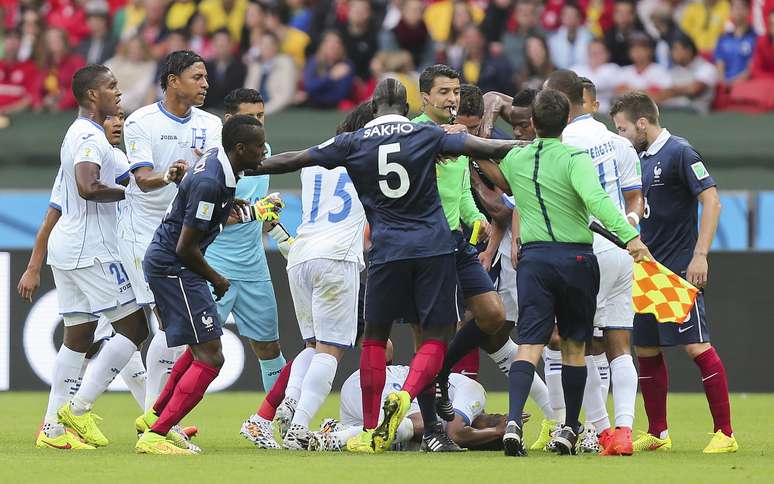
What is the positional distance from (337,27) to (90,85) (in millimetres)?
8391

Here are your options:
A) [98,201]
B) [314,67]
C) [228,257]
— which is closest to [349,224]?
[228,257]

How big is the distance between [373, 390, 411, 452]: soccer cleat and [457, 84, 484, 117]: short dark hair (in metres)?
2.31

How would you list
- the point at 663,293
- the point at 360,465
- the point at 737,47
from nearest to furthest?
the point at 360,465
the point at 663,293
the point at 737,47

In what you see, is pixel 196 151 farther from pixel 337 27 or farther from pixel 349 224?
pixel 337 27

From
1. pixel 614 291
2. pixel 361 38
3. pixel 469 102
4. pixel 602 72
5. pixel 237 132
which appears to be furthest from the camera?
pixel 361 38

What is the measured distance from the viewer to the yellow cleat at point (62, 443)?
897cm

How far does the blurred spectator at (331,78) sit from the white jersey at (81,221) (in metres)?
7.84

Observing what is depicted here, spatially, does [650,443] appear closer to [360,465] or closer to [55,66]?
[360,465]

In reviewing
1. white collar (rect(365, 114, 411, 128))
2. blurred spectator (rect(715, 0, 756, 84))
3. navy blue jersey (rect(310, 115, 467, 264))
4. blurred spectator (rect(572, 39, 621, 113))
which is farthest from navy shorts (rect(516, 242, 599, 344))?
blurred spectator (rect(715, 0, 756, 84))

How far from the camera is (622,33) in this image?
16.7 metres

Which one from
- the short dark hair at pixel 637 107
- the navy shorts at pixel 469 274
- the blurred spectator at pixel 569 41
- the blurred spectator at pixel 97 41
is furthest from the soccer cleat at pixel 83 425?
the blurred spectator at pixel 97 41

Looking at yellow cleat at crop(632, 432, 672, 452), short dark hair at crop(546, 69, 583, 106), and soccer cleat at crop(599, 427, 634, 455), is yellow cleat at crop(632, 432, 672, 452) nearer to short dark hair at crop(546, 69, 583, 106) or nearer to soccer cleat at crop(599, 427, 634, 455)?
soccer cleat at crop(599, 427, 634, 455)

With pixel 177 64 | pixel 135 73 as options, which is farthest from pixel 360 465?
pixel 135 73

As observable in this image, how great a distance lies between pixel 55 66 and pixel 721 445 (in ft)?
38.6
